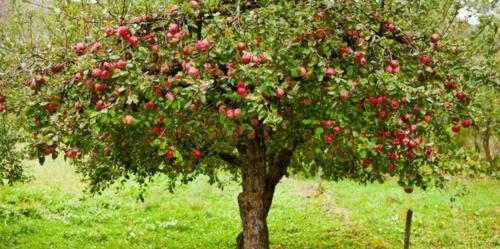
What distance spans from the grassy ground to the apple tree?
5.96 metres

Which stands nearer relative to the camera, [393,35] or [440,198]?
[393,35]

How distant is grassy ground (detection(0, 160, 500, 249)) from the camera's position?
1467 cm

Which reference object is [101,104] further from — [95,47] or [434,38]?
[434,38]

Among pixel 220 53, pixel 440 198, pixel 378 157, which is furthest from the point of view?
pixel 440 198

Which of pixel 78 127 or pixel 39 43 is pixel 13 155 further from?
pixel 78 127

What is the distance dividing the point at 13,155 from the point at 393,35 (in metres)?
9.19

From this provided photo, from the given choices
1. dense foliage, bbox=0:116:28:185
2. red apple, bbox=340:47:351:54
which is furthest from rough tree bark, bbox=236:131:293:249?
dense foliage, bbox=0:116:28:185

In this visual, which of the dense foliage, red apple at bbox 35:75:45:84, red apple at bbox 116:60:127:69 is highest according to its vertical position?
red apple at bbox 116:60:127:69

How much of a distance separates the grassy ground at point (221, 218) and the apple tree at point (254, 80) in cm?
596

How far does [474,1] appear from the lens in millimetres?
10375

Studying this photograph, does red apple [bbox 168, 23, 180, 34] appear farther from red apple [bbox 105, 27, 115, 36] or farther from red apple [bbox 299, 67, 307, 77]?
red apple [bbox 299, 67, 307, 77]

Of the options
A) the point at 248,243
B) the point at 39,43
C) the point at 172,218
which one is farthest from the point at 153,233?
the point at 39,43

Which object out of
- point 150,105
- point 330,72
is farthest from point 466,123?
point 150,105

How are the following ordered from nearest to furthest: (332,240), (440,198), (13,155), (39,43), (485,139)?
(39,43), (13,155), (332,240), (440,198), (485,139)
